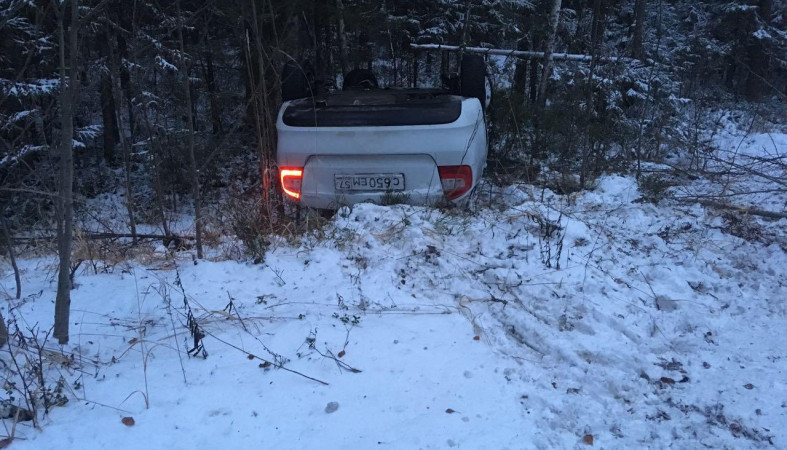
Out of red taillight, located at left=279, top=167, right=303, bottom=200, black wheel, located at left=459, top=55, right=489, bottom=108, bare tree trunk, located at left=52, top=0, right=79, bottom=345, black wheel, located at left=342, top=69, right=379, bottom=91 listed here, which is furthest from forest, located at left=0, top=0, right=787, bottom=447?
black wheel, located at left=459, top=55, right=489, bottom=108

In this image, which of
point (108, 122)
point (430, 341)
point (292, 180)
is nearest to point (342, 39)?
point (108, 122)

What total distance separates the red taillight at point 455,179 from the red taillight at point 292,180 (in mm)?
1297

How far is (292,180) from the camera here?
15.5ft

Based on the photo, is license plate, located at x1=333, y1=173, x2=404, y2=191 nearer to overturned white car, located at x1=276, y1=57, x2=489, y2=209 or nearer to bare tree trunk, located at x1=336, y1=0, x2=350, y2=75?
overturned white car, located at x1=276, y1=57, x2=489, y2=209

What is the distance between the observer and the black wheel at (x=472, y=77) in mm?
5629

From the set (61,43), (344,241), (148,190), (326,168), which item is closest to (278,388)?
(344,241)

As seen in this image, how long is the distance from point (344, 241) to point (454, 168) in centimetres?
124

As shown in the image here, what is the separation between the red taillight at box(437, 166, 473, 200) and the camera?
4.53 meters

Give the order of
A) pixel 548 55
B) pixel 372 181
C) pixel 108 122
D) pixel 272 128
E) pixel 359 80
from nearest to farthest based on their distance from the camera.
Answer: pixel 372 181 → pixel 272 128 → pixel 359 80 → pixel 548 55 → pixel 108 122

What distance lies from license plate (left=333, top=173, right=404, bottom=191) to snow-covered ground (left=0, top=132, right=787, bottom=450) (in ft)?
0.87

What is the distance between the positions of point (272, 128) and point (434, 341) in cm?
342

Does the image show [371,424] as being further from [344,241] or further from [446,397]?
[344,241]

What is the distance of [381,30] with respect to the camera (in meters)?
16.2

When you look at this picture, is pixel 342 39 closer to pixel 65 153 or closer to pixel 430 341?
pixel 65 153
